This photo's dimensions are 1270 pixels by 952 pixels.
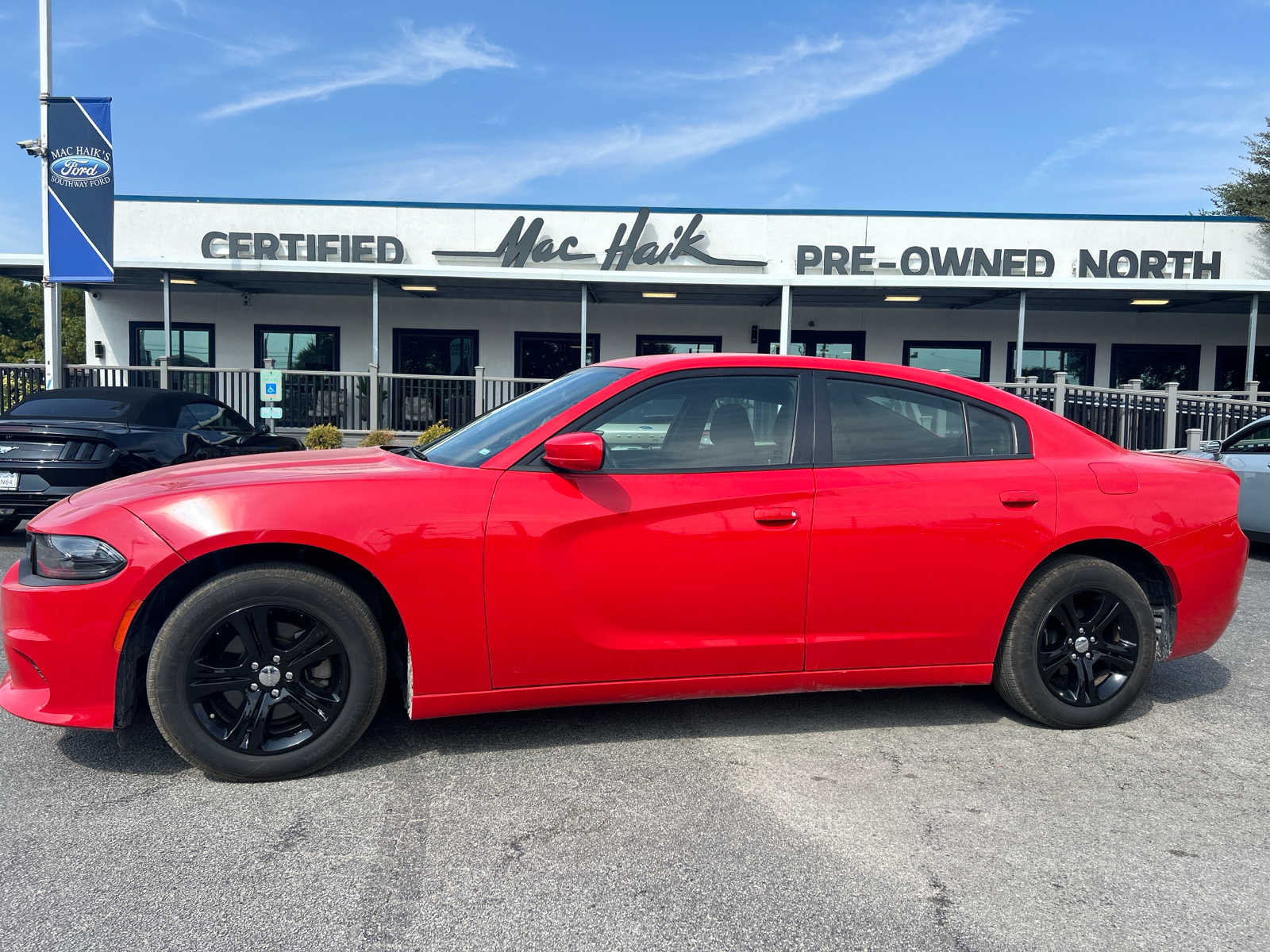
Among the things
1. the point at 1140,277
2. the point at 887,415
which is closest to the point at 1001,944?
the point at 887,415

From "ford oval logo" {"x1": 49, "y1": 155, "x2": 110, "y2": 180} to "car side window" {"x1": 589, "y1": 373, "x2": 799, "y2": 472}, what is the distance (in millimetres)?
13686

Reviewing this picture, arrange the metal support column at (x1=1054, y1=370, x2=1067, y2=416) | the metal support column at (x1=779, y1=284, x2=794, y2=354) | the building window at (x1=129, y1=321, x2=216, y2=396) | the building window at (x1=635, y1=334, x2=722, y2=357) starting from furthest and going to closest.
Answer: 1. the building window at (x1=635, y1=334, x2=722, y2=357)
2. the building window at (x1=129, y1=321, x2=216, y2=396)
3. the metal support column at (x1=779, y1=284, x2=794, y2=354)
4. the metal support column at (x1=1054, y1=370, x2=1067, y2=416)

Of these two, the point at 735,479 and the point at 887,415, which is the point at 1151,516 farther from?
the point at 735,479

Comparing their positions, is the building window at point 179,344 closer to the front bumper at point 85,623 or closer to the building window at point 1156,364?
the front bumper at point 85,623

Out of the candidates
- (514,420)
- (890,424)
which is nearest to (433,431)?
(514,420)

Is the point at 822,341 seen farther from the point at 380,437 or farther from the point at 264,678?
the point at 264,678

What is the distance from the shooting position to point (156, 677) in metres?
3.16

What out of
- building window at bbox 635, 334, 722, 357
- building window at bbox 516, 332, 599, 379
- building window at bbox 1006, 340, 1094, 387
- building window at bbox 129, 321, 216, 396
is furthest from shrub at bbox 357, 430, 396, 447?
building window at bbox 1006, 340, 1094, 387

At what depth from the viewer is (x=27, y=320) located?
67625 mm

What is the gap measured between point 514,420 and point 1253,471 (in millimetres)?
7709

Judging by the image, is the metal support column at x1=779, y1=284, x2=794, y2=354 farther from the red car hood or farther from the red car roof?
the red car hood

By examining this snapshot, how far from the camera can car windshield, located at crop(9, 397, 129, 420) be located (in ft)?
27.4

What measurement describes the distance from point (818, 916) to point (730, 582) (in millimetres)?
1302

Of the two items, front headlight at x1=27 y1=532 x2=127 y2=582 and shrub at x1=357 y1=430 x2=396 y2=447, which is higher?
shrub at x1=357 y1=430 x2=396 y2=447
